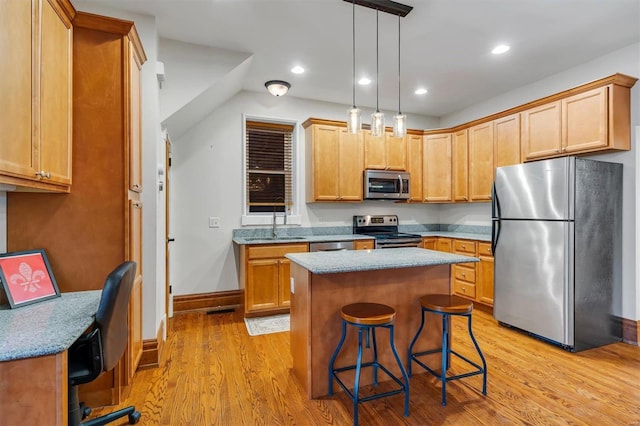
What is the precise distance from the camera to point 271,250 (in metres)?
3.83

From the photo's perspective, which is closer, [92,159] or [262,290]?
[92,159]

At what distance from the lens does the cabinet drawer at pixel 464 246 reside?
163 inches

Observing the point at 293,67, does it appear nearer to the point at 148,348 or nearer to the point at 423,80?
the point at 423,80

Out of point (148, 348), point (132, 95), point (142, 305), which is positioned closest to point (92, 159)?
point (132, 95)

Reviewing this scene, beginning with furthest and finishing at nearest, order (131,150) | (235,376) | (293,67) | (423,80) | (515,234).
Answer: (423,80) < (293,67) < (515,234) < (235,376) < (131,150)

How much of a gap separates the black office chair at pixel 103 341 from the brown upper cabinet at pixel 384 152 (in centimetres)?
359

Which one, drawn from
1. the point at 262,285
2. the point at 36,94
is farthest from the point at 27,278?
the point at 262,285

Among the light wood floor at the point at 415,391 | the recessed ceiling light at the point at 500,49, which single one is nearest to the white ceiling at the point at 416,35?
the recessed ceiling light at the point at 500,49

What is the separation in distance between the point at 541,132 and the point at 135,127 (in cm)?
397

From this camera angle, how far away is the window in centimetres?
445

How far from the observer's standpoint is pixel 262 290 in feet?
12.5

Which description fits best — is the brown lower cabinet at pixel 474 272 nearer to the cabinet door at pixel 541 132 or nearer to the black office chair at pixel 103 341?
the cabinet door at pixel 541 132

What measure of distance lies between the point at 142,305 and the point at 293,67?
2.82 metres

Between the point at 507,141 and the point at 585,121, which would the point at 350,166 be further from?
the point at 585,121
